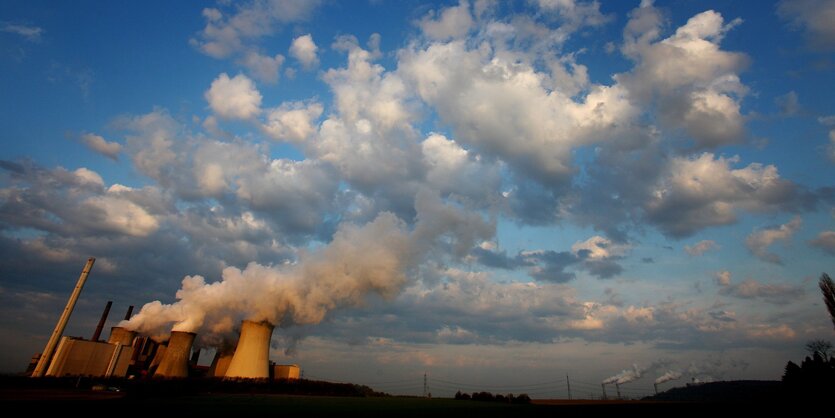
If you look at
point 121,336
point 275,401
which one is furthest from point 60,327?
point 275,401

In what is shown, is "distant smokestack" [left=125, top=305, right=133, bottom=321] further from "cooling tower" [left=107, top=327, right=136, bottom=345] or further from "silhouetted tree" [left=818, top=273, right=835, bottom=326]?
"silhouetted tree" [left=818, top=273, right=835, bottom=326]

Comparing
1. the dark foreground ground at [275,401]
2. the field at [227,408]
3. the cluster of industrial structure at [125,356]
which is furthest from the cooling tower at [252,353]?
the field at [227,408]

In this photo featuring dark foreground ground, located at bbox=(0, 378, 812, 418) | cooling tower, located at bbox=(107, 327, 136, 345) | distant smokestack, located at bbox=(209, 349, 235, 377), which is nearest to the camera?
dark foreground ground, located at bbox=(0, 378, 812, 418)

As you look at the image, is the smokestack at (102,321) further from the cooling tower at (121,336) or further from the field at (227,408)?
the field at (227,408)

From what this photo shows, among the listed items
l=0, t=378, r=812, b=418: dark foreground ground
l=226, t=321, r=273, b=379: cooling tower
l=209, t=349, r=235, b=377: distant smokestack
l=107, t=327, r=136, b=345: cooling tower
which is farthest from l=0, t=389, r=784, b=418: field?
l=209, t=349, r=235, b=377: distant smokestack

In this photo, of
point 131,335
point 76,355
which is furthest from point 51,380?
point 131,335

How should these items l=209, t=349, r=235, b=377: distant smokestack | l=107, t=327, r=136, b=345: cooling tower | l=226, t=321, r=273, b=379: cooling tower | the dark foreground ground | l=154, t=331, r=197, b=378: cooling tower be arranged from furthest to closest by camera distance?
l=209, t=349, r=235, b=377: distant smokestack < l=107, t=327, r=136, b=345: cooling tower < l=154, t=331, r=197, b=378: cooling tower < l=226, t=321, r=273, b=379: cooling tower < the dark foreground ground

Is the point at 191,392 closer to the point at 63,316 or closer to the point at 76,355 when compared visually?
the point at 76,355

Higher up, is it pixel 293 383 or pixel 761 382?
pixel 761 382
